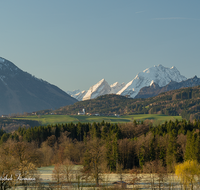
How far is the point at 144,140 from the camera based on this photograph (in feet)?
506

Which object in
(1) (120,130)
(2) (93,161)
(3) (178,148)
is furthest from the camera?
(1) (120,130)

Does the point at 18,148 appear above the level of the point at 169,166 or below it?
above

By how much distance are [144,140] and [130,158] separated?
10969 millimetres

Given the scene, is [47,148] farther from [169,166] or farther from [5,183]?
[5,183]

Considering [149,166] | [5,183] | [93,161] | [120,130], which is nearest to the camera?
[5,183]

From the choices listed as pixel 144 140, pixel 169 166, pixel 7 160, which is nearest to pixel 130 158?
pixel 144 140

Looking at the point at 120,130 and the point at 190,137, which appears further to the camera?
the point at 120,130

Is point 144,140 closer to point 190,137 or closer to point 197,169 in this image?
point 190,137

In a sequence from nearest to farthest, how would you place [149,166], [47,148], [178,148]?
[149,166] → [178,148] → [47,148]

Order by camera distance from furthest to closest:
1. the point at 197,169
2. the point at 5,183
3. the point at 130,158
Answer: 1. the point at 130,158
2. the point at 197,169
3. the point at 5,183

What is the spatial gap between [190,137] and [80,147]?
223ft

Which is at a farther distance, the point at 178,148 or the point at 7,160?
the point at 178,148

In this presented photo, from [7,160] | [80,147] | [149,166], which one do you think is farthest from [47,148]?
[7,160]

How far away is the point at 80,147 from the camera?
187 metres
